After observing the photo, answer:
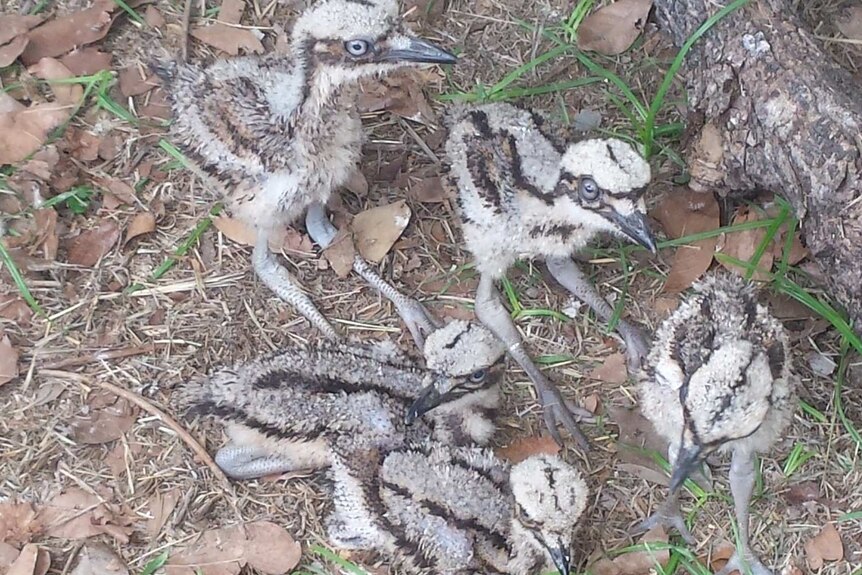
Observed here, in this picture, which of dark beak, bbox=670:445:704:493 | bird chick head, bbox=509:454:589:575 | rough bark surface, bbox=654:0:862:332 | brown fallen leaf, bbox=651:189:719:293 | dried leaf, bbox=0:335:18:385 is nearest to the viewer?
dark beak, bbox=670:445:704:493

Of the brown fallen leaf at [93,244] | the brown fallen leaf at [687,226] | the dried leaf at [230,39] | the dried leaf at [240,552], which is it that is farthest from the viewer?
the dried leaf at [230,39]

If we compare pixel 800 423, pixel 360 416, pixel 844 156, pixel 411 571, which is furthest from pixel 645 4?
pixel 411 571

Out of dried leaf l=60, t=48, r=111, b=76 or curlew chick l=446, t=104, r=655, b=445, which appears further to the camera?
dried leaf l=60, t=48, r=111, b=76

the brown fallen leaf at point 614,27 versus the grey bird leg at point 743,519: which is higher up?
the brown fallen leaf at point 614,27

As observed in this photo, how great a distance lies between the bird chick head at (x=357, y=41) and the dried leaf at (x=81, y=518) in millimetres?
1460

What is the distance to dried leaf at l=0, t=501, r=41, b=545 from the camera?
10.4 ft

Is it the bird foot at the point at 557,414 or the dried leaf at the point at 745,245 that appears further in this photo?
the dried leaf at the point at 745,245

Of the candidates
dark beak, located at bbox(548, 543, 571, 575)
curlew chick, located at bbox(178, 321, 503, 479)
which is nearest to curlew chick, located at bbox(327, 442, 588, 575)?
dark beak, located at bbox(548, 543, 571, 575)

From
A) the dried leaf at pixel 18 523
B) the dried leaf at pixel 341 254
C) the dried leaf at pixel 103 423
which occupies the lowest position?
the dried leaf at pixel 18 523

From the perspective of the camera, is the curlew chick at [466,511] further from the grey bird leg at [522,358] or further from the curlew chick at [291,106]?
the curlew chick at [291,106]

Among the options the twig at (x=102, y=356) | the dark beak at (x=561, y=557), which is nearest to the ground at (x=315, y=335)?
the twig at (x=102, y=356)

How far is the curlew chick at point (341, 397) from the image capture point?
3025 millimetres

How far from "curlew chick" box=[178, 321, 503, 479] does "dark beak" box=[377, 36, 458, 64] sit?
2.54 ft

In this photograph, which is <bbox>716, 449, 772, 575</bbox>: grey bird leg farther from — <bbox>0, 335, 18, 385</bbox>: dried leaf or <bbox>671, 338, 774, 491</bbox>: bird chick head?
<bbox>0, 335, 18, 385</bbox>: dried leaf
